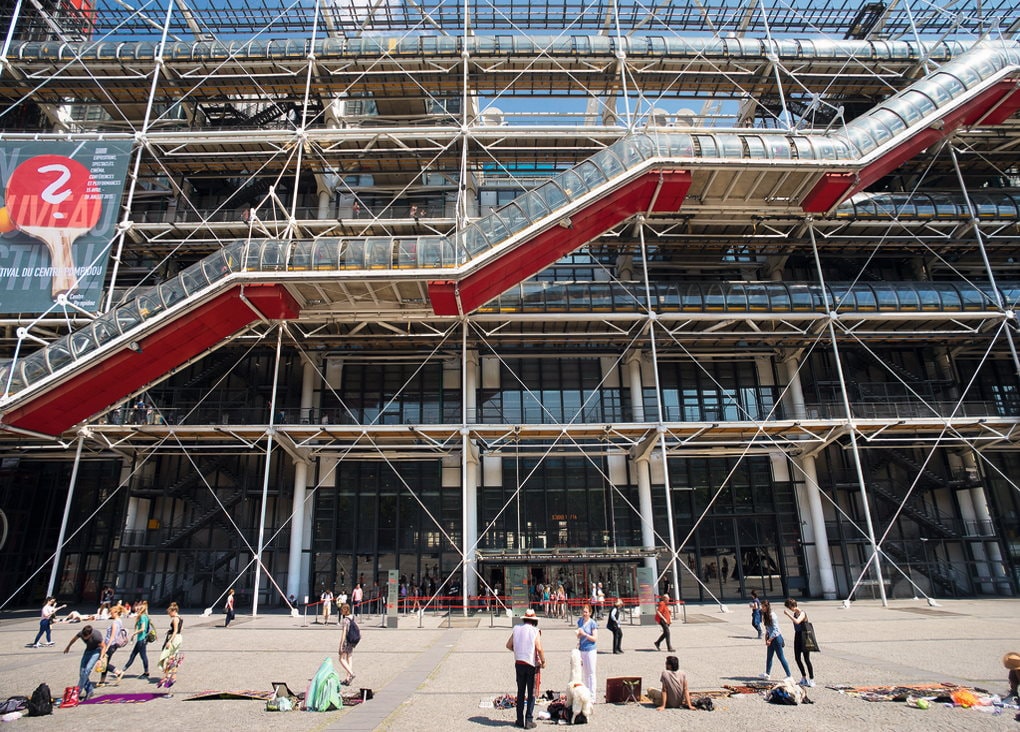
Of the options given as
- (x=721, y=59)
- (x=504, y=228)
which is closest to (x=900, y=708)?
(x=504, y=228)

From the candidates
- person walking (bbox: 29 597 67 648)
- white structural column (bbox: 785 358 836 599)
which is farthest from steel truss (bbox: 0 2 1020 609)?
person walking (bbox: 29 597 67 648)

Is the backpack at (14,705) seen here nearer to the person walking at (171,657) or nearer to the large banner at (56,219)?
the person walking at (171,657)

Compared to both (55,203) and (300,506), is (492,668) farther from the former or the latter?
(55,203)

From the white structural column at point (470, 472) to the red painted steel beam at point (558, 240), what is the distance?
224 cm

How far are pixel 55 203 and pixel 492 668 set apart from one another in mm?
20300

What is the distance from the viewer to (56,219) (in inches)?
764

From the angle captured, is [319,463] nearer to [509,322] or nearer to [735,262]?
[509,322]

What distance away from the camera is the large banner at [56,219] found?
1875 centimetres

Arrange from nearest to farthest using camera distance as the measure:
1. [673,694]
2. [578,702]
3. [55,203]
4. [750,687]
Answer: [578,702] < [673,694] < [750,687] < [55,203]

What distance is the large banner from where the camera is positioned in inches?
738

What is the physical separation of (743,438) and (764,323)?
4.23 metres

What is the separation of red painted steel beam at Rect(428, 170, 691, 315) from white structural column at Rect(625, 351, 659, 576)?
5.57 meters

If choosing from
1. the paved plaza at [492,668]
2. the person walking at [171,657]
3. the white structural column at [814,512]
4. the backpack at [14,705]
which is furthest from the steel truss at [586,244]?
the backpack at [14,705]

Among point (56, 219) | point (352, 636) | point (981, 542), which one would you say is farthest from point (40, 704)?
point (981, 542)
